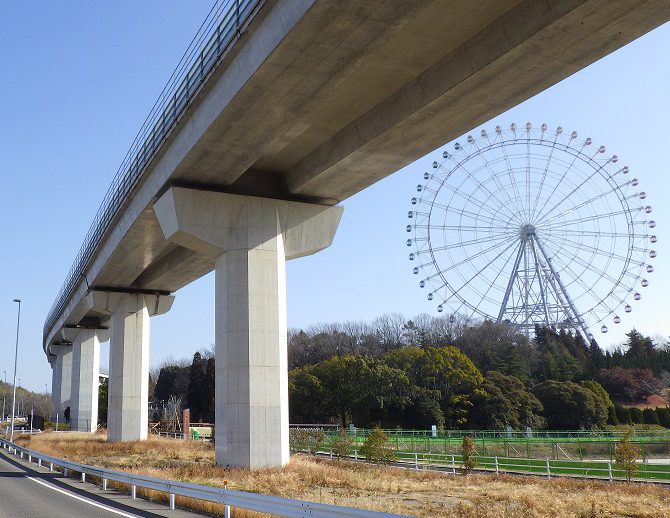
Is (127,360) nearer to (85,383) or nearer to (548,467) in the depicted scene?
(85,383)

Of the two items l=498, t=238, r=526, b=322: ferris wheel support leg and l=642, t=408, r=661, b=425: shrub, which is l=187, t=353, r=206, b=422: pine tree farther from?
l=642, t=408, r=661, b=425: shrub

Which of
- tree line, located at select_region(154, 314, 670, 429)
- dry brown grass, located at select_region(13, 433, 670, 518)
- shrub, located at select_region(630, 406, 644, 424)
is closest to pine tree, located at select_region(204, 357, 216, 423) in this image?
tree line, located at select_region(154, 314, 670, 429)

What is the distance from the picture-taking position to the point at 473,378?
62.2 m

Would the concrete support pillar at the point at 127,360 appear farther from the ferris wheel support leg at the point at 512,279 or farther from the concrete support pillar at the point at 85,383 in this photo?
the ferris wheel support leg at the point at 512,279

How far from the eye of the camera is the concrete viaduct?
14.8 meters

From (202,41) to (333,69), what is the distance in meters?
6.13

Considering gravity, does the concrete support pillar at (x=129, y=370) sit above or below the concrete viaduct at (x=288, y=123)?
below

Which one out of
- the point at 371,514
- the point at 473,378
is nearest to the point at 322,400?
the point at 473,378

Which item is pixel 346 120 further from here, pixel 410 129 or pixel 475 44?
pixel 475 44

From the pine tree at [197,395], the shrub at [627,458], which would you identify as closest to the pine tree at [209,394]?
the pine tree at [197,395]

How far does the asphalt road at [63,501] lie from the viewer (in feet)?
45.5

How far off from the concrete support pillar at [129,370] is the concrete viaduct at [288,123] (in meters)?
8.82

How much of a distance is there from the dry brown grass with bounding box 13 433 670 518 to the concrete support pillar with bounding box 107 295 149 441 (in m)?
16.2

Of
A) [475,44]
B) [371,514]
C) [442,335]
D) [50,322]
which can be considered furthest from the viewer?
[442,335]
